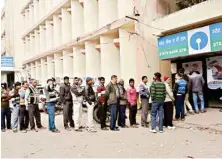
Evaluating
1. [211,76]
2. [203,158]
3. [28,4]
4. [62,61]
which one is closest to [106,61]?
[211,76]

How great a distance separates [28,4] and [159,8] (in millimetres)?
24234

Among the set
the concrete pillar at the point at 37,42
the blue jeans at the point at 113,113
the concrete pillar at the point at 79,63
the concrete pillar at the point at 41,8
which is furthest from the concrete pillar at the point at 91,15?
the concrete pillar at the point at 37,42

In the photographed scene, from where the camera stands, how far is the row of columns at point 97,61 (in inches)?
560

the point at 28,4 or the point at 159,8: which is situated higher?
the point at 28,4

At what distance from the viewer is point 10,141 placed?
26.5 ft

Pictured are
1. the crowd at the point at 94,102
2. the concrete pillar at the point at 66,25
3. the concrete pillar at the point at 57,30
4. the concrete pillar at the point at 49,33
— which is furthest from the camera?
the concrete pillar at the point at 49,33

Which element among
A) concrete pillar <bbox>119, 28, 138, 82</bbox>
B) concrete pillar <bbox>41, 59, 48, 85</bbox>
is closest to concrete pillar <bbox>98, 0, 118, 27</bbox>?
concrete pillar <bbox>119, 28, 138, 82</bbox>

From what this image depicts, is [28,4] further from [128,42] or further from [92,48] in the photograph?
[128,42]

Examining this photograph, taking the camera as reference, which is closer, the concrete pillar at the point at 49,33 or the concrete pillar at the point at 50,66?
the concrete pillar at the point at 50,66

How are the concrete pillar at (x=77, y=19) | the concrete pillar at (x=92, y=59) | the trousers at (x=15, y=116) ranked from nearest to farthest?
1. the trousers at (x=15, y=116)
2. the concrete pillar at (x=92, y=59)
3. the concrete pillar at (x=77, y=19)

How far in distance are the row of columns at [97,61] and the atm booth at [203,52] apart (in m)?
2.29

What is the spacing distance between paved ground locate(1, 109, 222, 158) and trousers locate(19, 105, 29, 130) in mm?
518

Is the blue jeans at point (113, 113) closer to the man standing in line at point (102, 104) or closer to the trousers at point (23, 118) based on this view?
the man standing in line at point (102, 104)

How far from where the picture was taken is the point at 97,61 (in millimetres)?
18672
